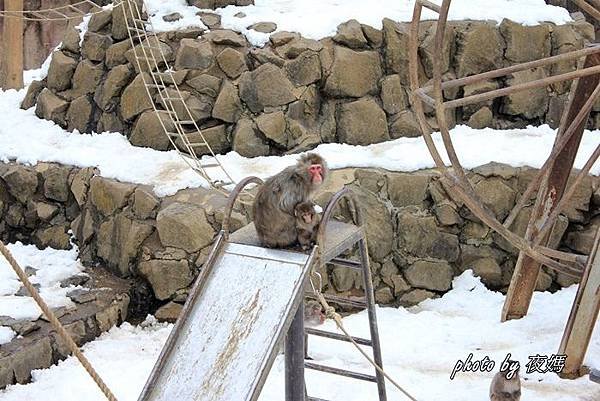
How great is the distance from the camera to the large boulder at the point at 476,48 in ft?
26.5

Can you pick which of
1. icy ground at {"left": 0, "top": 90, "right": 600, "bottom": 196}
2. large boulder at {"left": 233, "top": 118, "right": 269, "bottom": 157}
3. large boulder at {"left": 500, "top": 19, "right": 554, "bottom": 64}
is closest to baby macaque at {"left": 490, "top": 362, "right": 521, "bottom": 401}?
icy ground at {"left": 0, "top": 90, "right": 600, "bottom": 196}

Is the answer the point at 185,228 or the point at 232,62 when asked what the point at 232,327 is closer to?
the point at 185,228

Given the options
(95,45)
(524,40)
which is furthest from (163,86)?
(524,40)

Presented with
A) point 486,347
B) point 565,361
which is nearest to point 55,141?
point 486,347

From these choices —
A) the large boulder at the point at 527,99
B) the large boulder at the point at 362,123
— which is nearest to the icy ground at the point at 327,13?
the large boulder at the point at 527,99

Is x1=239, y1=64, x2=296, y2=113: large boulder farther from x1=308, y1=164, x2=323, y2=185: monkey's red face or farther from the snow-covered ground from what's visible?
x1=308, y1=164, x2=323, y2=185: monkey's red face

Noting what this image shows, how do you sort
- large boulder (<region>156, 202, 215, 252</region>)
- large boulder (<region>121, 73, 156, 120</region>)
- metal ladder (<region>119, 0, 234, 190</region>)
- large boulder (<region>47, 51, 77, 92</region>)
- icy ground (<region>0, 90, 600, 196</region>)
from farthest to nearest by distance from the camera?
large boulder (<region>47, 51, 77, 92</region>)
large boulder (<region>121, 73, 156, 120</region>)
metal ladder (<region>119, 0, 234, 190</region>)
icy ground (<region>0, 90, 600, 196</region>)
large boulder (<region>156, 202, 215, 252</region>)

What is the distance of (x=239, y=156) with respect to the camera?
7.60 metres

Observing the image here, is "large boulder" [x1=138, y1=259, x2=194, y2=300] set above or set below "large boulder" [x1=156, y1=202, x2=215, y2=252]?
below

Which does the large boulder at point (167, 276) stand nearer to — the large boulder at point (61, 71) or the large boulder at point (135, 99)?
the large boulder at point (135, 99)

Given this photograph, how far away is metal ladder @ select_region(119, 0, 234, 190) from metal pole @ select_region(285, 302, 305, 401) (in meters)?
3.30

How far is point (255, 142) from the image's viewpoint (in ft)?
25.1

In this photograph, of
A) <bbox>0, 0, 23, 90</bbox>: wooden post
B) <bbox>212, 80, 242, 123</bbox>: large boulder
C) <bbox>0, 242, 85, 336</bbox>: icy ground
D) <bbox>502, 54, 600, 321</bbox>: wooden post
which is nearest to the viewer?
<bbox>502, 54, 600, 321</bbox>: wooden post

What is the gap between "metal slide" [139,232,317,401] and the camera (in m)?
3.60
